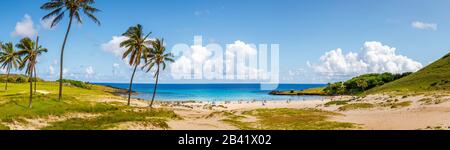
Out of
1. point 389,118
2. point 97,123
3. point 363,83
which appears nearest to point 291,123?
point 389,118

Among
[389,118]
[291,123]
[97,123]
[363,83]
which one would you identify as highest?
[363,83]

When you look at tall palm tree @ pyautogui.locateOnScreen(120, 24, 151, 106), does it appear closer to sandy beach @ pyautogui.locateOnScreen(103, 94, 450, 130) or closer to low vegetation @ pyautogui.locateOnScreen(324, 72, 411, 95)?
sandy beach @ pyautogui.locateOnScreen(103, 94, 450, 130)

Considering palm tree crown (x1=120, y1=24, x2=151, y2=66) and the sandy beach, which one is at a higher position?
palm tree crown (x1=120, y1=24, x2=151, y2=66)

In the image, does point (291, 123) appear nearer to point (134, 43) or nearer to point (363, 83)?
point (134, 43)

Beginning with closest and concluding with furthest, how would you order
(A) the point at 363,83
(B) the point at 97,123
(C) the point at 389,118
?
1. (B) the point at 97,123
2. (C) the point at 389,118
3. (A) the point at 363,83

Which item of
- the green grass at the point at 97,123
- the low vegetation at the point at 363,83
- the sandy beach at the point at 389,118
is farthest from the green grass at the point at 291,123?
the low vegetation at the point at 363,83

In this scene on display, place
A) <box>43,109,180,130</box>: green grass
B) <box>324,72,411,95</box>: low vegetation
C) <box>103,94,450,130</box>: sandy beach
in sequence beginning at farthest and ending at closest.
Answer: <box>324,72,411,95</box>: low vegetation < <box>103,94,450,130</box>: sandy beach < <box>43,109,180,130</box>: green grass

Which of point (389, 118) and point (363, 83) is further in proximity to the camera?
point (363, 83)

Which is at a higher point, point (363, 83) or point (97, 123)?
point (363, 83)

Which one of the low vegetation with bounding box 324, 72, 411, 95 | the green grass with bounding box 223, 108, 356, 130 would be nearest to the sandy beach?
the green grass with bounding box 223, 108, 356, 130
